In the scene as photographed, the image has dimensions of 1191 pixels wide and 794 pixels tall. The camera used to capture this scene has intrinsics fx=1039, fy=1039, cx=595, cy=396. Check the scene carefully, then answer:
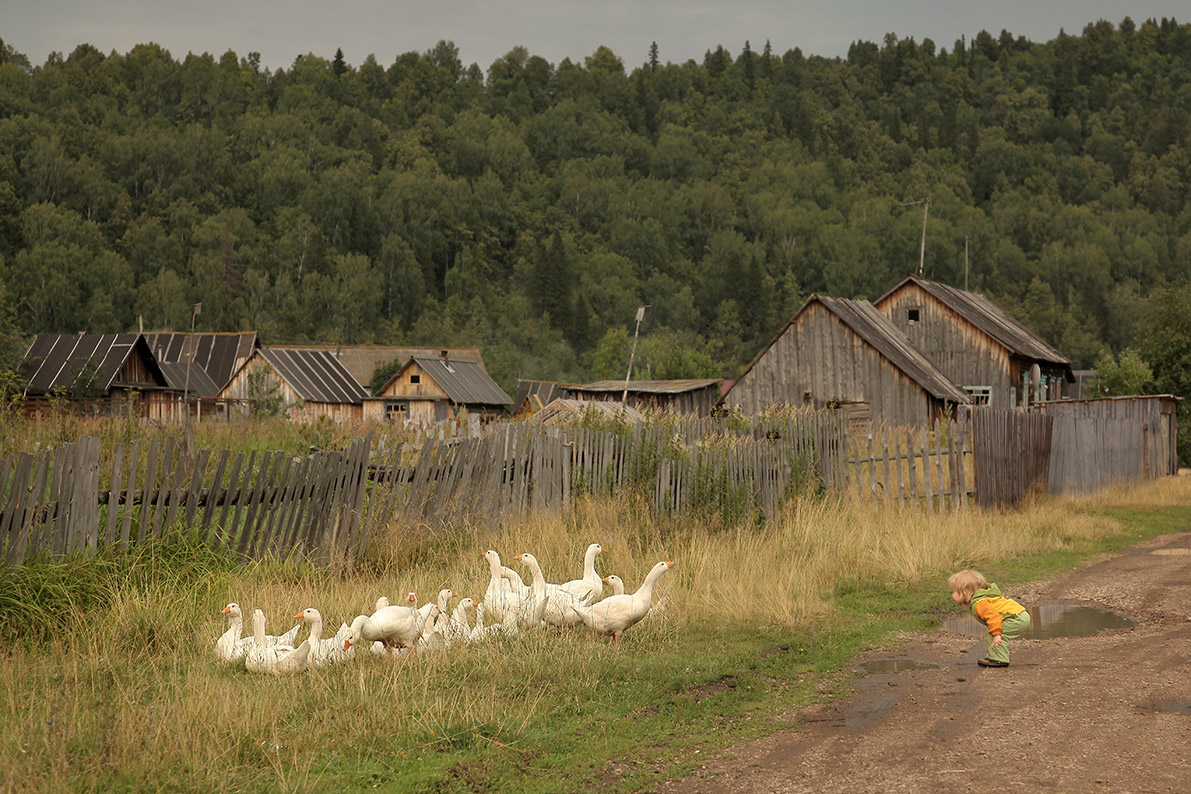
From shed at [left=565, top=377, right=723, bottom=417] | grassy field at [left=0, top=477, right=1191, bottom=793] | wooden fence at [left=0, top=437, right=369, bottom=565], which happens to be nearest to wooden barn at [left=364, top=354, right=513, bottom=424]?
shed at [left=565, top=377, right=723, bottom=417]

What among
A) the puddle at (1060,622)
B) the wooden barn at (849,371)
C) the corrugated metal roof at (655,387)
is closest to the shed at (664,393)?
the corrugated metal roof at (655,387)

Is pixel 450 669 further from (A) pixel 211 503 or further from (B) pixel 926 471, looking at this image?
(B) pixel 926 471

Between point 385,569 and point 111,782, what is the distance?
17.4 ft

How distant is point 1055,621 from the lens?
9.20 metres

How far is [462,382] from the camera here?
61.8 metres

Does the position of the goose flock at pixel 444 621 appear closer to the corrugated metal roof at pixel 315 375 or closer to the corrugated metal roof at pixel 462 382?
the corrugated metal roof at pixel 315 375

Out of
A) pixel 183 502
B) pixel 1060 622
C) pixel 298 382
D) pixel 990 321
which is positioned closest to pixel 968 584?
pixel 1060 622

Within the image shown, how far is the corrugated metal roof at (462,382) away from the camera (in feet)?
195

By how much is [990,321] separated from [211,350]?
1901 inches

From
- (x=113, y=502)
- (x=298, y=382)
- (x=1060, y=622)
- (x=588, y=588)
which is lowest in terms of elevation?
(x=1060, y=622)

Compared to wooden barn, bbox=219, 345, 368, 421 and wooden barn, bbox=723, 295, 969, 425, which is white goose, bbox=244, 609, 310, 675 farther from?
wooden barn, bbox=219, 345, 368, 421

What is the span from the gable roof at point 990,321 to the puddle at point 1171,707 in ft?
92.7

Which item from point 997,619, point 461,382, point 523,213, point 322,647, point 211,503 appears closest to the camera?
point 322,647

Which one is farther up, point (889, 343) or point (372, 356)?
point (372, 356)
